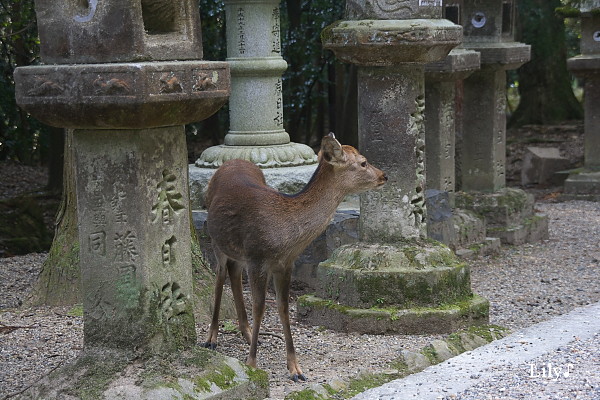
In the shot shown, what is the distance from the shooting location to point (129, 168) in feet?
15.1

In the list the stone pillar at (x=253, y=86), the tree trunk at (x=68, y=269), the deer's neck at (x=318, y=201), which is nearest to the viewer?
the deer's neck at (x=318, y=201)

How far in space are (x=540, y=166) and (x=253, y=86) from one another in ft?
26.9

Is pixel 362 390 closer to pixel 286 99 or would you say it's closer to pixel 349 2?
pixel 349 2

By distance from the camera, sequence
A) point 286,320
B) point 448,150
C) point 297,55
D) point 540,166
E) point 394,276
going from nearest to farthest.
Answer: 1. point 286,320
2. point 394,276
3. point 448,150
4. point 297,55
5. point 540,166

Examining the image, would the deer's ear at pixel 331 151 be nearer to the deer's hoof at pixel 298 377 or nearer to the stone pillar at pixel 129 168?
the stone pillar at pixel 129 168

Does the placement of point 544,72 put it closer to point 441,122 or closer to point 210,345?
point 441,122

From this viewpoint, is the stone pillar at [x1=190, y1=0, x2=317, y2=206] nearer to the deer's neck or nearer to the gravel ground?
the deer's neck

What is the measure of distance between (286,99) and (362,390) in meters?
10.6

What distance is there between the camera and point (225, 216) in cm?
568

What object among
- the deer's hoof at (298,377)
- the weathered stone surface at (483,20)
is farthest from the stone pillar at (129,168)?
the weathered stone surface at (483,20)

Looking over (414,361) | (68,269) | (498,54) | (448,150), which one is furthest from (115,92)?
(498,54)

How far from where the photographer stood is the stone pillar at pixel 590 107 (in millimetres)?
14078

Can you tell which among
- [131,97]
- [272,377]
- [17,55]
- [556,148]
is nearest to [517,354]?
[272,377]

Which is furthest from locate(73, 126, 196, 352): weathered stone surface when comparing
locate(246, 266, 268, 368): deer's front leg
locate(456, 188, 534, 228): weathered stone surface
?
locate(456, 188, 534, 228): weathered stone surface
